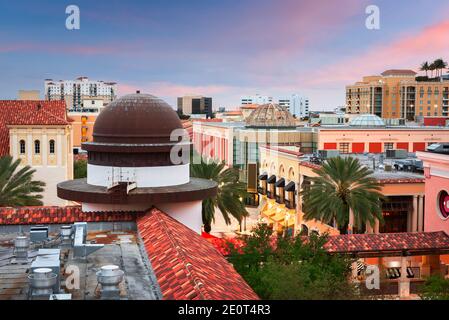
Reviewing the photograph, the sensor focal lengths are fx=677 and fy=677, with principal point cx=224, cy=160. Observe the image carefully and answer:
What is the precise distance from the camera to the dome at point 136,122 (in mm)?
21812

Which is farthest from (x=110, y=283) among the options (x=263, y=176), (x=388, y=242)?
(x=263, y=176)

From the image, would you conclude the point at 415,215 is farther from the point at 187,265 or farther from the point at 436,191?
the point at 187,265

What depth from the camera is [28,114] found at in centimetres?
5712

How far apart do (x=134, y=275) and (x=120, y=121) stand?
892 centimetres

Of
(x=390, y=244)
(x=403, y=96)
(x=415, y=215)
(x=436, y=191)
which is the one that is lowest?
(x=415, y=215)

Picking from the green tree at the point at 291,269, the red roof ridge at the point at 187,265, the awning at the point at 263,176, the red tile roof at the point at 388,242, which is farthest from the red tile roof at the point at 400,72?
the red roof ridge at the point at 187,265

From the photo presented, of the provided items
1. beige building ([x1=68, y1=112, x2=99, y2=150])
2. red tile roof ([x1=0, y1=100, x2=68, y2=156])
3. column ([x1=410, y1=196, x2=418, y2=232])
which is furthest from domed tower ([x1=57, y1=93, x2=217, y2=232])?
beige building ([x1=68, y1=112, x2=99, y2=150])

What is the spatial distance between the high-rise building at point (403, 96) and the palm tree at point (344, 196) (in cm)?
12170

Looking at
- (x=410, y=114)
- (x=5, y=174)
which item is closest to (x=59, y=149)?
(x=5, y=174)

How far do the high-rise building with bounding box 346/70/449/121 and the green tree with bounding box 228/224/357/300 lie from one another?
139 m

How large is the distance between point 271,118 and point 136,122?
224 feet

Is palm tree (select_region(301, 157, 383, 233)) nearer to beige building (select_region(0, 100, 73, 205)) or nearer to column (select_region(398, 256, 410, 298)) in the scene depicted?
column (select_region(398, 256, 410, 298))

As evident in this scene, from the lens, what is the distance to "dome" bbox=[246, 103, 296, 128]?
290 feet
